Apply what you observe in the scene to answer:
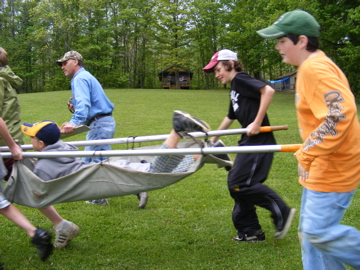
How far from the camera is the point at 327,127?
2322mm

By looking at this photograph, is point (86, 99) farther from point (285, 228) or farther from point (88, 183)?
point (285, 228)

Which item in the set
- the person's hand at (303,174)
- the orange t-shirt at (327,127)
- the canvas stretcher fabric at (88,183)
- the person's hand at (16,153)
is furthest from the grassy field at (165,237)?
the orange t-shirt at (327,127)

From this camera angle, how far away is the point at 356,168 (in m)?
2.53

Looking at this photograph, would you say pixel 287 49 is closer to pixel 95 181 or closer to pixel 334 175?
pixel 334 175

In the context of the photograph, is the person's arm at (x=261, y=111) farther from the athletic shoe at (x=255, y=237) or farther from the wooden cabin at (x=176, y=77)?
the wooden cabin at (x=176, y=77)

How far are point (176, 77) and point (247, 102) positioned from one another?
4740cm

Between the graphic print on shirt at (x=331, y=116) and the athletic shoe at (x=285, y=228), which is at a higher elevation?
the graphic print on shirt at (x=331, y=116)

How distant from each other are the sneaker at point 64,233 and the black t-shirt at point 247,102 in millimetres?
1969

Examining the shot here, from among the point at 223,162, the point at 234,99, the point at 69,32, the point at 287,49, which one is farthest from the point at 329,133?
the point at 69,32

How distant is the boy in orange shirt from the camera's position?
2.33 m

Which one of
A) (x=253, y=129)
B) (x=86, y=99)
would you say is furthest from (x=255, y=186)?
(x=86, y=99)

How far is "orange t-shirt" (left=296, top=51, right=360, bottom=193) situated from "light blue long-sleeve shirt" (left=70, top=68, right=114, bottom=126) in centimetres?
317

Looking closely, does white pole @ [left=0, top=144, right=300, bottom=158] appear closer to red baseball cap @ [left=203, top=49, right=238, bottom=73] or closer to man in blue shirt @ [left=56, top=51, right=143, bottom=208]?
red baseball cap @ [left=203, top=49, right=238, bottom=73]

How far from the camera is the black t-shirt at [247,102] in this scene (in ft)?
12.8
